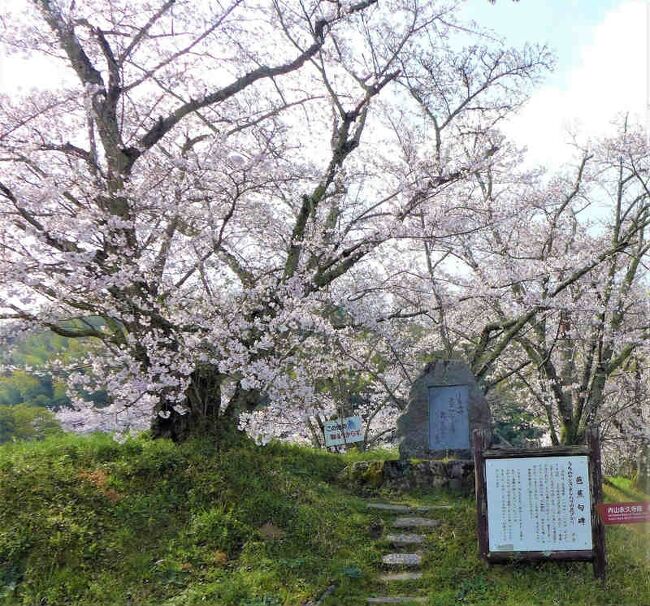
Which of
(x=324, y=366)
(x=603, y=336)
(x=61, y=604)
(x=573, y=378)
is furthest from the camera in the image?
(x=573, y=378)

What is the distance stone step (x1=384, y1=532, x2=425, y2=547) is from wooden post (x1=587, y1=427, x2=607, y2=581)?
202 centimetres

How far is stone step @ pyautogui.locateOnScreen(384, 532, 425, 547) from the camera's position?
7.32 m

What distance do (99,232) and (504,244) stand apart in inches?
326

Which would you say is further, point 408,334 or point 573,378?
point 408,334

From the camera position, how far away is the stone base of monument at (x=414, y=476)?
896 centimetres

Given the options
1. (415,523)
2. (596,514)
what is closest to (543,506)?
(596,514)

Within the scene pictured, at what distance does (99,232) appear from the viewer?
295 inches

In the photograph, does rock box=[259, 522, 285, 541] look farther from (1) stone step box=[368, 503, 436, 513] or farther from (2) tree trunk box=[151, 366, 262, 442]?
(2) tree trunk box=[151, 366, 262, 442]

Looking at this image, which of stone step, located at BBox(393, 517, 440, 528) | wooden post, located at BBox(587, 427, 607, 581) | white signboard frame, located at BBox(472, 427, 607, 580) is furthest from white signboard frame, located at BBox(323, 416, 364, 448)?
wooden post, located at BBox(587, 427, 607, 581)

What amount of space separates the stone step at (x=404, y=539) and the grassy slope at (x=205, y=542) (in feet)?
0.67

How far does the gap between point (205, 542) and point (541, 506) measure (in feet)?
12.5

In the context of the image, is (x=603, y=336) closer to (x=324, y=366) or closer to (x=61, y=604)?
(x=324, y=366)

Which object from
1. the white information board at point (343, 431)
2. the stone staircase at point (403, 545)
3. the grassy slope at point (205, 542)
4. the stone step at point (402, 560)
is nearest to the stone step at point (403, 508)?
the stone staircase at point (403, 545)

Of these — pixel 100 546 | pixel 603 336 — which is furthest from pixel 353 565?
pixel 603 336
